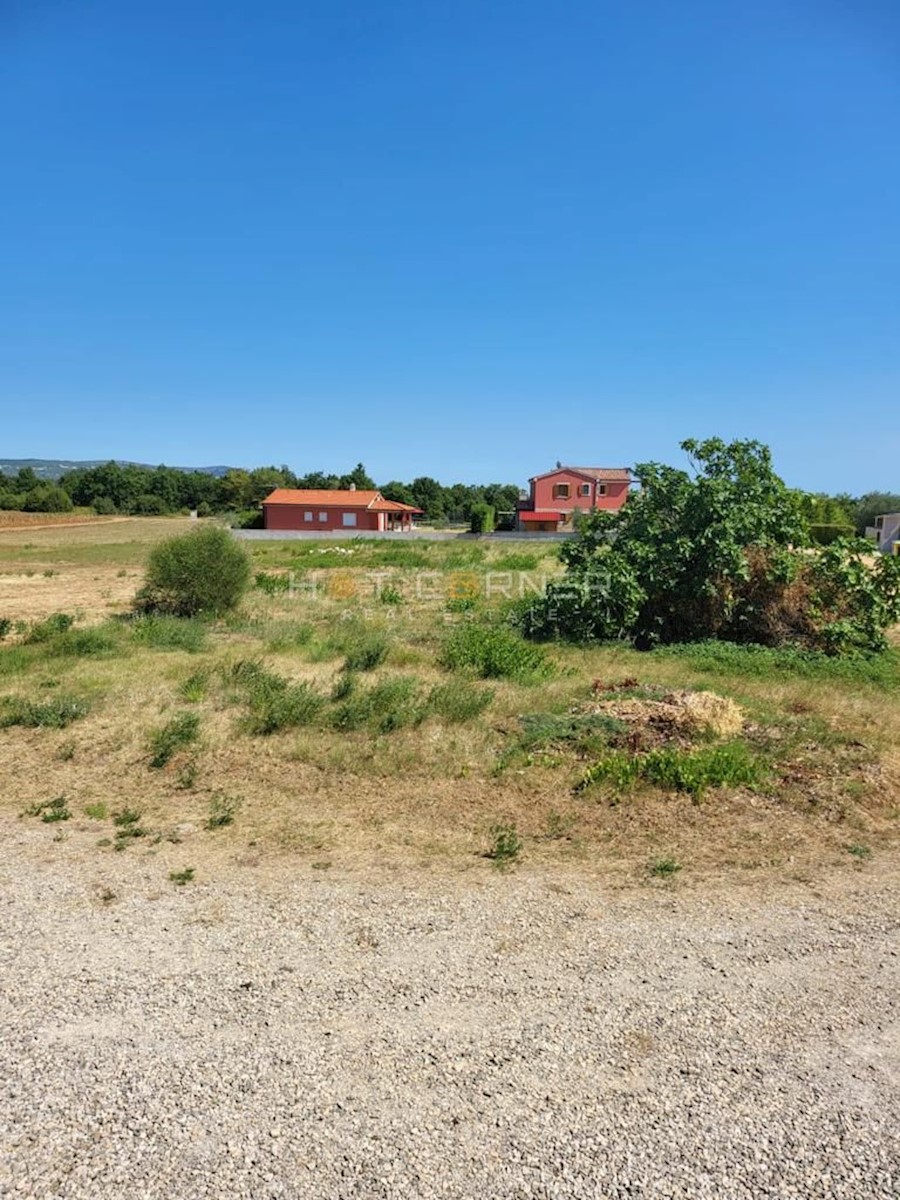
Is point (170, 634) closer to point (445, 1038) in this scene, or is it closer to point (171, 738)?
point (171, 738)

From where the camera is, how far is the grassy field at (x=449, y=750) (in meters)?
5.20

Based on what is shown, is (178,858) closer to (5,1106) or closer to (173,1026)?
(173,1026)

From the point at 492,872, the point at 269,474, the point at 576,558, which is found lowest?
the point at 492,872

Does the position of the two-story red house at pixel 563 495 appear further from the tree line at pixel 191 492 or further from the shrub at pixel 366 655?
the shrub at pixel 366 655

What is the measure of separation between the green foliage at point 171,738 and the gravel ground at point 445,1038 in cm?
220

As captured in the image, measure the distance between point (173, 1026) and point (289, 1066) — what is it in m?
0.60

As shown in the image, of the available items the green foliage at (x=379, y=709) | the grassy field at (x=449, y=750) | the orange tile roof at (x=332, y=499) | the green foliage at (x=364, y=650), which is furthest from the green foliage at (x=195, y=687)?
the orange tile roof at (x=332, y=499)

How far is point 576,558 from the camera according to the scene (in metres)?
13.3

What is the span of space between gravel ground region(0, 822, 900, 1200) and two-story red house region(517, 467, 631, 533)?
56.6 meters

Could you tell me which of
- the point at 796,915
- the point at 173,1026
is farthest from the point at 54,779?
the point at 796,915

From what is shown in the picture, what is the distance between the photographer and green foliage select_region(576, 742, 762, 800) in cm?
603

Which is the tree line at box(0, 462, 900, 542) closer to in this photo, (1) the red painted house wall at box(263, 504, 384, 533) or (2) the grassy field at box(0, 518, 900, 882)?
(1) the red painted house wall at box(263, 504, 384, 533)

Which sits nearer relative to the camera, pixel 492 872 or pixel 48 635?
pixel 492 872

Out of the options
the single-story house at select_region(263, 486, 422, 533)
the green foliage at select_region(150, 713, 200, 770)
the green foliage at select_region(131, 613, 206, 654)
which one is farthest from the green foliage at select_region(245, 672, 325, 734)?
the single-story house at select_region(263, 486, 422, 533)
